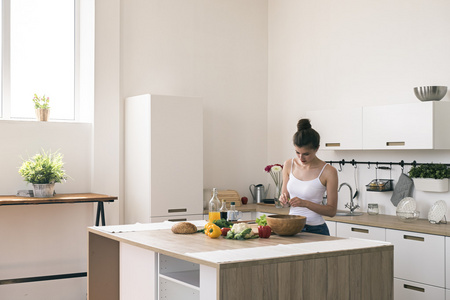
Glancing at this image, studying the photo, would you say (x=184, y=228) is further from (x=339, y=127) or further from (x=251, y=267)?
(x=339, y=127)

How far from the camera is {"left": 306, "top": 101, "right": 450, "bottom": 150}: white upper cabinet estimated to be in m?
4.37

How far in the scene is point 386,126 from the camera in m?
4.73

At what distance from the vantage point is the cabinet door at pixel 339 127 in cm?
501

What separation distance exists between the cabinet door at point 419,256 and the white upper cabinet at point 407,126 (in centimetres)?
72

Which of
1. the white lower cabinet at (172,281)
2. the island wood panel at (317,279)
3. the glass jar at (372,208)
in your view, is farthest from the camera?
the glass jar at (372,208)

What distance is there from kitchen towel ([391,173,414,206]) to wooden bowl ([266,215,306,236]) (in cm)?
179

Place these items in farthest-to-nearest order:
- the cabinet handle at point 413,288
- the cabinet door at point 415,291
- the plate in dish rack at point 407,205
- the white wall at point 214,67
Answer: the white wall at point 214,67, the plate in dish rack at point 407,205, the cabinet handle at point 413,288, the cabinet door at point 415,291

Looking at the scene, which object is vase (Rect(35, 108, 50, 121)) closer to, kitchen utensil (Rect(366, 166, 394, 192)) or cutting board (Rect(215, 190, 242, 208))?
cutting board (Rect(215, 190, 242, 208))

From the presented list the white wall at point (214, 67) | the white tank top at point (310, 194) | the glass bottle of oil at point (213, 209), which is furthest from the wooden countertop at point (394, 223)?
the glass bottle of oil at point (213, 209)

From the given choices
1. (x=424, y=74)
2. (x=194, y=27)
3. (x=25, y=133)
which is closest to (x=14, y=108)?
(x=25, y=133)

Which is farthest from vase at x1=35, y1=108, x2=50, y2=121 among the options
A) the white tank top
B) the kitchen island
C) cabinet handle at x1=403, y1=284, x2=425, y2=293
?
cabinet handle at x1=403, y1=284, x2=425, y2=293

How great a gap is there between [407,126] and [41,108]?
10.6ft

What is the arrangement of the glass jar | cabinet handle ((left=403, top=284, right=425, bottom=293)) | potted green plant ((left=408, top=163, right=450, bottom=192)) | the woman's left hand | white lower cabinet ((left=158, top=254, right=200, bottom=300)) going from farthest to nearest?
the glass jar → potted green plant ((left=408, top=163, right=450, bottom=192)) → cabinet handle ((left=403, top=284, right=425, bottom=293)) → the woman's left hand → white lower cabinet ((left=158, top=254, right=200, bottom=300))

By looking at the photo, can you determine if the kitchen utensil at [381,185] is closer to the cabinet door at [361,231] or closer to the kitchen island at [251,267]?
the cabinet door at [361,231]
